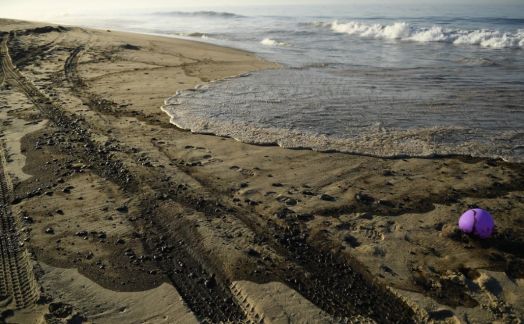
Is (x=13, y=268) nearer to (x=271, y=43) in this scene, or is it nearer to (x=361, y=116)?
(x=361, y=116)

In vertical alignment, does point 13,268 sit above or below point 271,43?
below

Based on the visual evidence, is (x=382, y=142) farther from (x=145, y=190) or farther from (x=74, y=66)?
(x=74, y=66)

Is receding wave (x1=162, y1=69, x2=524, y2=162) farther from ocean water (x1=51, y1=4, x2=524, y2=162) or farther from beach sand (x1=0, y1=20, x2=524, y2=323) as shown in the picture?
beach sand (x1=0, y1=20, x2=524, y2=323)

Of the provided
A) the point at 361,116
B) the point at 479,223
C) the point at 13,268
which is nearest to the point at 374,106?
the point at 361,116

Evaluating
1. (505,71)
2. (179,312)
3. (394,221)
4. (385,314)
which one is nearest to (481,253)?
(394,221)

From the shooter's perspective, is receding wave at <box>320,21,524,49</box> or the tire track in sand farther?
receding wave at <box>320,21,524,49</box>

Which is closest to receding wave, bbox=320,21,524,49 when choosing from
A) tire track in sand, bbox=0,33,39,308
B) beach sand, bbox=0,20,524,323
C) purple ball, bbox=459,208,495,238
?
beach sand, bbox=0,20,524,323
